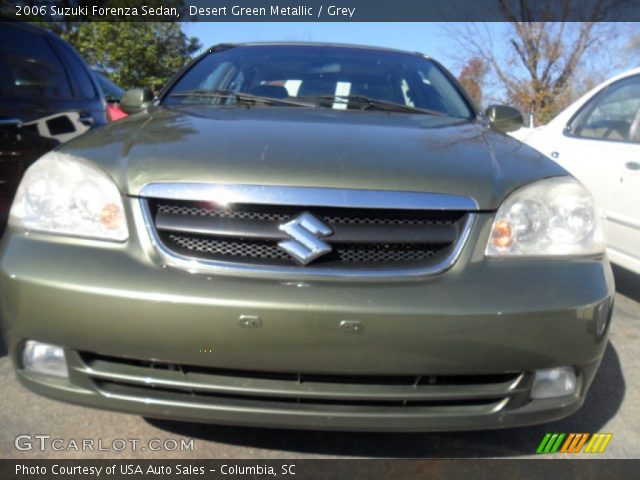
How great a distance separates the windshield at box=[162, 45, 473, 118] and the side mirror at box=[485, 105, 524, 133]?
0.79 ft

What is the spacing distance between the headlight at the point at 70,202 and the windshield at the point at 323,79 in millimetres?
1021

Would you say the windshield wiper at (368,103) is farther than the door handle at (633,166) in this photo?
No

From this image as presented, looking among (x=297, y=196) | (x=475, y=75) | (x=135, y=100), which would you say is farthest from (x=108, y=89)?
(x=475, y=75)

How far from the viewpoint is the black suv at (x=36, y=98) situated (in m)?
3.59

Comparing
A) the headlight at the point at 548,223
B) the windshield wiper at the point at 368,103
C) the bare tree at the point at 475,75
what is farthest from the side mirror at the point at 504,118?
the bare tree at the point at 475,75

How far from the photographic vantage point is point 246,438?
211 cm

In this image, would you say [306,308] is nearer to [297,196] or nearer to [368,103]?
[297,196]

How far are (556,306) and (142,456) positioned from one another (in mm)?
1419

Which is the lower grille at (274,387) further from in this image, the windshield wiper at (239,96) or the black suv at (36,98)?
the black suv at (36,98)

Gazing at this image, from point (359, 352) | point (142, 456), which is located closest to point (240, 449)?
point (142, 456)

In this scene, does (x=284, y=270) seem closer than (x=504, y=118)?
Yes

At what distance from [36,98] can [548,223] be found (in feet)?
11.4

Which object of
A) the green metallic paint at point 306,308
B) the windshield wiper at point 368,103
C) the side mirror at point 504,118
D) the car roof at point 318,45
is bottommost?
the green metallic paint at point 306,308

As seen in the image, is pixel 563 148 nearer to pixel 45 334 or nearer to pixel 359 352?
pixel 359 352
